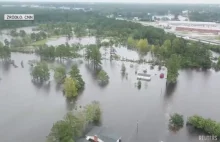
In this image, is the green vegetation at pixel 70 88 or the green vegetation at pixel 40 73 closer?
the green vegetation at pixel 70 88

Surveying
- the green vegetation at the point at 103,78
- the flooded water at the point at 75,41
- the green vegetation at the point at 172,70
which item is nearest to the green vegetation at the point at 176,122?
the green vegetation at the point at 172,70

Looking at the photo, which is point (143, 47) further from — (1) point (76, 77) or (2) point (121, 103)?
(2) point (121, 103)

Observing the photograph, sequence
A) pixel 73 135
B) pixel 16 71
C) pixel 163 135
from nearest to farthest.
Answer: pixel 73 135, pixel 163 135, pixel 16 71

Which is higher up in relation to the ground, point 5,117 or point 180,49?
point 180,49

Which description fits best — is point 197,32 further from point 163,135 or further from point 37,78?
point 163,135

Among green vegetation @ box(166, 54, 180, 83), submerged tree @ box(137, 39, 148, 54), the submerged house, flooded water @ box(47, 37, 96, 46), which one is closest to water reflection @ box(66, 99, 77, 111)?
the submerged house

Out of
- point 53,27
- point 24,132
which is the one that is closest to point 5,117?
point 24,132

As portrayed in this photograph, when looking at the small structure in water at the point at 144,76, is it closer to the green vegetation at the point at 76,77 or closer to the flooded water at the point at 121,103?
the flooded water at the point at 121,103

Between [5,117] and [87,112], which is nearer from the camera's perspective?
[87,112]

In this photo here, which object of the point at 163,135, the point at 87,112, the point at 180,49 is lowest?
the point at 163,135
